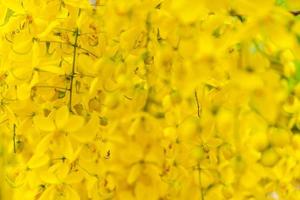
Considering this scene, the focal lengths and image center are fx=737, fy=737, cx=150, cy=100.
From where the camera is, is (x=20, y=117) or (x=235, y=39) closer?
(x=235, y=39)

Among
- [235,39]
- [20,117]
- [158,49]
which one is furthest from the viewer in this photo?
[20,117]

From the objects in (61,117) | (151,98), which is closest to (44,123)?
(61,117)

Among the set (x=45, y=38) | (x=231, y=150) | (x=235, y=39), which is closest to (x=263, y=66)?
→ (x=235, y=39)

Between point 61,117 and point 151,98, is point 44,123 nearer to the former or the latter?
point 61,117

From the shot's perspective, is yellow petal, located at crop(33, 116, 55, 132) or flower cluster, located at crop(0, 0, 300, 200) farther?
yellow petal, located at crop(33, 116, 55, 132)

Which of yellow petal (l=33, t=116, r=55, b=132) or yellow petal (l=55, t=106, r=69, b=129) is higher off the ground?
yellow petal (l=55, t=106, r=69, b=129)

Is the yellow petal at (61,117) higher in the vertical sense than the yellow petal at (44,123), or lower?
higher

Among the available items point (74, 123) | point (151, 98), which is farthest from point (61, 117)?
point (151, 98)

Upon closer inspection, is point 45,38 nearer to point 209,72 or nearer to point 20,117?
point 20,117
